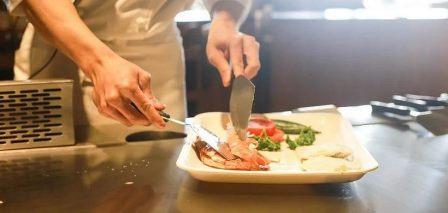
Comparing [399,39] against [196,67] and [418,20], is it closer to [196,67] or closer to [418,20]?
[418,20]

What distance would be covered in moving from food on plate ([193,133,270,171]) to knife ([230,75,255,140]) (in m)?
0.10

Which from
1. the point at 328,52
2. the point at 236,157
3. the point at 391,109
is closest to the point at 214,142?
the point at 236,157

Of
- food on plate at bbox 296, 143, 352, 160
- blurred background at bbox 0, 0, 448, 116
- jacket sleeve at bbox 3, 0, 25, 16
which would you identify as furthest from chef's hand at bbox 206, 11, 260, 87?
blurred background at bbox 0, 0, 448, 116

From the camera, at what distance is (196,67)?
2.46m

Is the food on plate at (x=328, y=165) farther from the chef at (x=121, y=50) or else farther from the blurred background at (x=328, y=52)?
the blurred background at (x=328, y=52)

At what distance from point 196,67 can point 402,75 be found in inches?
36.2

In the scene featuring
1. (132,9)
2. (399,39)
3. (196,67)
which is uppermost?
(132,9)

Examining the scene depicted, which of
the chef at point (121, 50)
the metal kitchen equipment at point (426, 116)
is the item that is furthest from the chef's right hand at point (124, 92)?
the metal kitchen equipment at point (426, 116)

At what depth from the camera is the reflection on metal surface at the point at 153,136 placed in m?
0.97

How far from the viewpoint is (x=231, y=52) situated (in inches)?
38.8

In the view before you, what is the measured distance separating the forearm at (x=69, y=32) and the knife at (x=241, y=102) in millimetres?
236

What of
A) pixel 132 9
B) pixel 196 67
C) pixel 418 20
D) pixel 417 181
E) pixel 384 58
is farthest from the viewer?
pixel 196 67

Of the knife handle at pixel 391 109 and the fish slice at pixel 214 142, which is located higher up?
the fish slice at pixel 214 142

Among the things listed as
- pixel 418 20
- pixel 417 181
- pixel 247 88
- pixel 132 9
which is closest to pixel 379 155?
pixel 417 181
